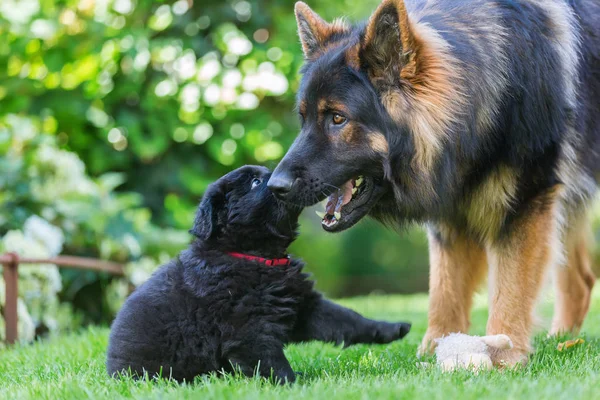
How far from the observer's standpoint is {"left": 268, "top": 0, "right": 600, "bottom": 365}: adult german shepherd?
348 cm

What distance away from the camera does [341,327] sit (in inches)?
145

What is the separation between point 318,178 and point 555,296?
8.19ft

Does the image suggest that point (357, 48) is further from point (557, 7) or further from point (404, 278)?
point (404, 278)

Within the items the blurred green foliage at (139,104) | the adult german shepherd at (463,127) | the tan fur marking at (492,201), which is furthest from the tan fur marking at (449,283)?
the blurred green foliage at (139,104)

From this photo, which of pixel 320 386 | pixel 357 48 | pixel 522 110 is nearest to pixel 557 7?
pixel 522 110

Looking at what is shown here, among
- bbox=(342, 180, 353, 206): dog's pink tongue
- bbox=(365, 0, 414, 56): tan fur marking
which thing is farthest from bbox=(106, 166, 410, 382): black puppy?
bbox=(365, 0, 414, 56): tan fur marking

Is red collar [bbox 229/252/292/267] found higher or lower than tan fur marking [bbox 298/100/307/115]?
lower

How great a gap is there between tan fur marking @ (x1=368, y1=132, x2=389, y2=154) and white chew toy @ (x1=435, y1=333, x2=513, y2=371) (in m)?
1.02

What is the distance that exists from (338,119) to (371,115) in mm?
161

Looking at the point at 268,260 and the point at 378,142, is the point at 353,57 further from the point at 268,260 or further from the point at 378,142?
the point at 268,260

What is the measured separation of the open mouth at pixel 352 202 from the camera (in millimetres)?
3645

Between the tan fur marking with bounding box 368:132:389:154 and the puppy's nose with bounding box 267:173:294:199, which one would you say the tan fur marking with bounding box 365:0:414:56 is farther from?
the puppy's nose with bounding box 267:173:294:199

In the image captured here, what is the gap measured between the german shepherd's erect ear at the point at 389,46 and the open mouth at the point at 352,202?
19.7 inches

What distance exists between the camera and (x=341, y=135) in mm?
3510
